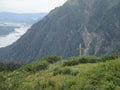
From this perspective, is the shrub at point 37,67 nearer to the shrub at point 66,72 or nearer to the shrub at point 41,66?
the shrub at point 41,66

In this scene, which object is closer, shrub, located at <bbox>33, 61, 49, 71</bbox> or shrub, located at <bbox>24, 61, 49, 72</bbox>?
shrub, located at <bbox>24, 61, 49, 72</bbox>

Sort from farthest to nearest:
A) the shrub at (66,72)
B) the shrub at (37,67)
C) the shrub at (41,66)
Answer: the shrub at (41,66) < the shrub at (37,67) < the shrub at (66,72)

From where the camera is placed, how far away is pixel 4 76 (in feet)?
51.0

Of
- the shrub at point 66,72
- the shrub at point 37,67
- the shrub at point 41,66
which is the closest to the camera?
the shrub at point 66,72

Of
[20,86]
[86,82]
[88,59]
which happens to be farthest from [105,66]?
[88,59]

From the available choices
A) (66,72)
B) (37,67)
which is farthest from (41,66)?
(66,72)

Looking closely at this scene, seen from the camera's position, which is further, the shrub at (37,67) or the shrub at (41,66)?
the shrub at (41,66)

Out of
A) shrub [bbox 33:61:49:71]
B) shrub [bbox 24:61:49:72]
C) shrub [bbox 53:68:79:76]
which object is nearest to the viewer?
shrub [bbox 53:68:79:76]

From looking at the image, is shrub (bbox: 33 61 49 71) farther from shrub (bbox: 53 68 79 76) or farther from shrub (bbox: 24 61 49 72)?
shrub (bbox: 53 68 79 76)

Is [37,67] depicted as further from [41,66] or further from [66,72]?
[66,72]

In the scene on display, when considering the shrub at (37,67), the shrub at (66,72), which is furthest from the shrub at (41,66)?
the shrub at (66,72)

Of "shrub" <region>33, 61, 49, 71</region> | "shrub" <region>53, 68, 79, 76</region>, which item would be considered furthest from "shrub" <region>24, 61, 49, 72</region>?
"shrub" <region>53, 68, 79, 76</region>

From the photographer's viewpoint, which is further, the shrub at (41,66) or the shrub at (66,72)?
the shrub at (41,66)

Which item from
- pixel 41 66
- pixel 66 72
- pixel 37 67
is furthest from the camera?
pixel 41 66
